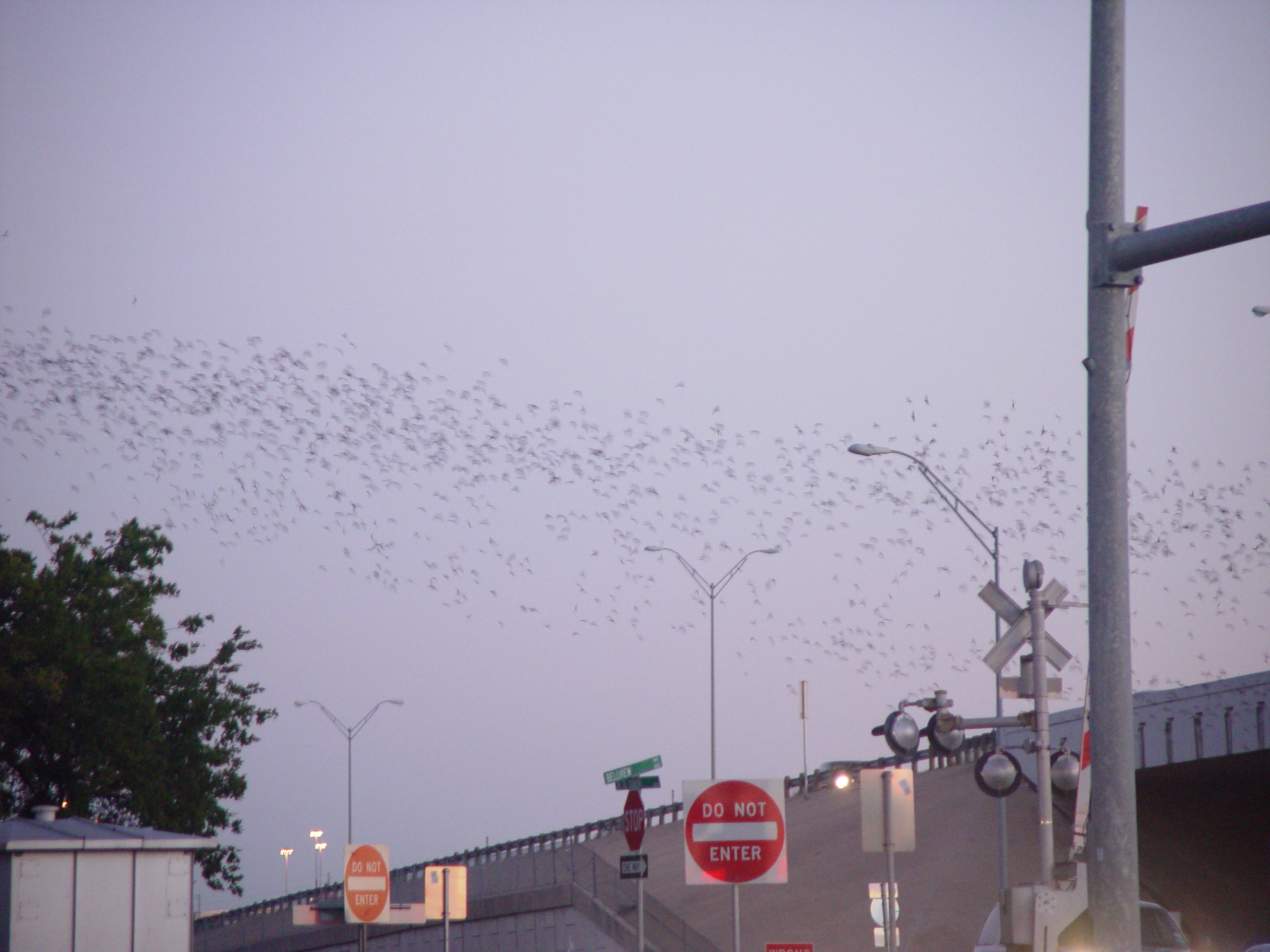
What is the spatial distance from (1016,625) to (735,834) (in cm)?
634

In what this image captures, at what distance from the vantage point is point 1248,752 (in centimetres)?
3909

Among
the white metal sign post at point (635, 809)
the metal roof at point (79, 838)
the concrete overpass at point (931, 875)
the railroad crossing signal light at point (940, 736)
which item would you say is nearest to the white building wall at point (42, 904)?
the metal roof at point (79, 838)

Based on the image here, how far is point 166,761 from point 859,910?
2018 centimetres

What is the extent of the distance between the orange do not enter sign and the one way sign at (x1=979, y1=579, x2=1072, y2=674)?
885 centimetres

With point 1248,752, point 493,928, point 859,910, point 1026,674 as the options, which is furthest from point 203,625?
point 1026,674

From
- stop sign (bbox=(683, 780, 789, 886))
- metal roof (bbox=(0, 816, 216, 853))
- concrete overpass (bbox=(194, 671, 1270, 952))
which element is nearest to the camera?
stop sign (bbox=(683, 780, 789, 886))

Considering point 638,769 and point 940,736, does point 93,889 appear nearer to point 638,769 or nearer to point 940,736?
point 638,769

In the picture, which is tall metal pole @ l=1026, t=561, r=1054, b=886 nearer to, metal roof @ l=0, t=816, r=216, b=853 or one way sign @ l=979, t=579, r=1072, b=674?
one way sign @ l=979, t=579, r=1072, b=674

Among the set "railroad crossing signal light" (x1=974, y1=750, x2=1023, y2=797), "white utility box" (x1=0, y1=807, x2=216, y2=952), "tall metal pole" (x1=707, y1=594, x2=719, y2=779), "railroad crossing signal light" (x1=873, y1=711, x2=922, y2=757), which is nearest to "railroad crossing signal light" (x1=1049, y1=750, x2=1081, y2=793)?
"railroad crossing signal light" (x1=974, y1=750, x2=1023, y2=797)

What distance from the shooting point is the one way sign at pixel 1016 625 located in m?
17.1

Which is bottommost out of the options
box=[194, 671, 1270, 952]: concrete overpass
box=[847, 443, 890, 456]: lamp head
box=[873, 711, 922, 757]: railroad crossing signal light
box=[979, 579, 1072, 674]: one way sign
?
box=[194, 671, 1270, 952]: concrete overpass

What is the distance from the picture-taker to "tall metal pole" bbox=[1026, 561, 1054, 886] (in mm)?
16406

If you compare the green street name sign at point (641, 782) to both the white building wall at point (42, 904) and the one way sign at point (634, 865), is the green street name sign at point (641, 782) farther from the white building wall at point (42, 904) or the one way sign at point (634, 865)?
the white building wall at point (42, 904)

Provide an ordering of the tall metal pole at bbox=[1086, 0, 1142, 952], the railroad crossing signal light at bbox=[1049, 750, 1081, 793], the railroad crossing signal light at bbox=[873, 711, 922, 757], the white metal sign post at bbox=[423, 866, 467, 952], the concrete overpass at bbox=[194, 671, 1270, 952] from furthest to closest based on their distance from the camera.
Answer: the concrete overpass at bbox=[194, 671, 1270, 952] → the white metal sign post at bbox=[423, 866, 467, 952] → the railroad crossing signal light at bbox=[1049, 750, 1081, 793] → the railroad crossing signal light at bbox=[873, 711, 922, 757] → the tall metal pole at bbox=[1086, 0, 1142, 952]
